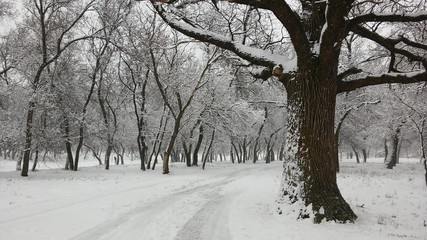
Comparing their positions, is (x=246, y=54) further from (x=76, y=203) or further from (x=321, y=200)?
(x=76, y=203)

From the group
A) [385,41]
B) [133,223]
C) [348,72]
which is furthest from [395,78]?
[133,223]

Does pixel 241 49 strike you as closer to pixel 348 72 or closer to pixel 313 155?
pixel 348 72

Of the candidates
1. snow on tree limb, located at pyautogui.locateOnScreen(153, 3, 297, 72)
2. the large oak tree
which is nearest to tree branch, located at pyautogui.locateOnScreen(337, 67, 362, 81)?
the large oak tree

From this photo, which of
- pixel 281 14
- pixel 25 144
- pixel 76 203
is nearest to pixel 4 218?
pixel 76 203

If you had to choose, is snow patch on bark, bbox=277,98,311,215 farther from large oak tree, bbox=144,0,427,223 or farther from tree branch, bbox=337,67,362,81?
tree branch, bbox=337,67,362,81

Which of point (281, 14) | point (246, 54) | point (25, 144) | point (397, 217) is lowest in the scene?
point (397, 217)

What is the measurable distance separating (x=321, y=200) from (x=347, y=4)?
438 centimetres

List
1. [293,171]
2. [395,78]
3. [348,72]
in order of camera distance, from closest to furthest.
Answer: [293,171] → [395,78] → [348,72]

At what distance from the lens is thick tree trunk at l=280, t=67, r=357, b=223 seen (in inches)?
279

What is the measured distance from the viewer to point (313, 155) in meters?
7.29

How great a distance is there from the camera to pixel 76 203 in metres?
9.30

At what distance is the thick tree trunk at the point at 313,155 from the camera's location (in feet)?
23.2

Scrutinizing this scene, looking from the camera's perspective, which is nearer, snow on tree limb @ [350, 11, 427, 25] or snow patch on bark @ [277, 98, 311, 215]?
snow on tree limb @ [350, 11, 427, 25]

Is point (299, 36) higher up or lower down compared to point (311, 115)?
higher up
